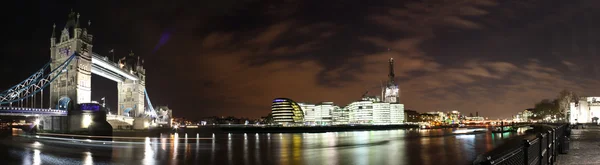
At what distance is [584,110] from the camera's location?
108875mm

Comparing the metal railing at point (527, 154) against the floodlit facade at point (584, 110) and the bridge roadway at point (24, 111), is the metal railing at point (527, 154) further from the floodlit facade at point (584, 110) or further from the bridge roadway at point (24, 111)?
the floodlit facade at point (584, 110)

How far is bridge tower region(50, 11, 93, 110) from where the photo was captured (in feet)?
287

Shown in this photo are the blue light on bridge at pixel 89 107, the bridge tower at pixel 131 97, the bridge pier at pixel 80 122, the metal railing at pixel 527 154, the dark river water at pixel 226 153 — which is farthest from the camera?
the bridge tower at pixel 131 97

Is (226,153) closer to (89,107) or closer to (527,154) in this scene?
(527,154)

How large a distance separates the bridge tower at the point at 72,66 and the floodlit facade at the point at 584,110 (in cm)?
11449

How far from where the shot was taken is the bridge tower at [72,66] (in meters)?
87.5

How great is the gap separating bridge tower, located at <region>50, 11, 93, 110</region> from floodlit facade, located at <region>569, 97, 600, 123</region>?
11449cm

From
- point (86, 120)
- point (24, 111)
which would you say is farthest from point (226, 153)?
point (86, 120)

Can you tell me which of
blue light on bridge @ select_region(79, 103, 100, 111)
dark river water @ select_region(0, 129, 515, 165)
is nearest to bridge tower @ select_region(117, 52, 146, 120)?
blue light on bridge @ select_region(79, 103, 100, 111)

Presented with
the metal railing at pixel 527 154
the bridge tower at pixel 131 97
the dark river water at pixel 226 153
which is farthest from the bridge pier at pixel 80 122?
the metal railing at pixel 527 154

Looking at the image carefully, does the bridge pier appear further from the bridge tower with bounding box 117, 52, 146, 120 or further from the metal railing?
the metal railing

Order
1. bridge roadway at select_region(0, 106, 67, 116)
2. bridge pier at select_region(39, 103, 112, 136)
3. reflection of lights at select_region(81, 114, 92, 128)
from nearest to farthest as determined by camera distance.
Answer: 1. bridge roadway at select_region(0, 106, 67, 116)
2. bridge pier at select_region(39, 103, 112, 136)
3. reflection of lights at select_region(81, 114, 92, 128)

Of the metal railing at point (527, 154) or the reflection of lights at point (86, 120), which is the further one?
the reflection of lights at point (86, 120)

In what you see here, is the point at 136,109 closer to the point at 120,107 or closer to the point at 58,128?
the point at 120,107
